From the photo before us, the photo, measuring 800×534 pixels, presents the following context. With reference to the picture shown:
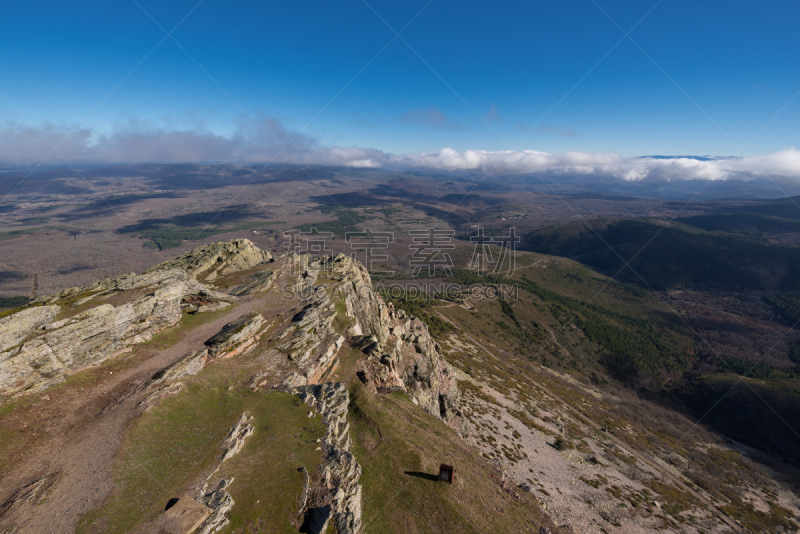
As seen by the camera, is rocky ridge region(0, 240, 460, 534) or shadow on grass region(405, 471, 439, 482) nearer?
rocky ridge region(0, 240, 460, 534)

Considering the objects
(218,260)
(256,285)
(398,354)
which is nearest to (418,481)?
(398,354)

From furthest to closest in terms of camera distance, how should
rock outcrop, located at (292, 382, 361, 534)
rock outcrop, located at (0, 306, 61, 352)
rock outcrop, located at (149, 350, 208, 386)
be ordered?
rock outcrop, located at (149, 350, 208, 386) → rock outcrop, located at (0, 306, 61, 352) → rock outcrop, located at (292, 382, 361, 534)

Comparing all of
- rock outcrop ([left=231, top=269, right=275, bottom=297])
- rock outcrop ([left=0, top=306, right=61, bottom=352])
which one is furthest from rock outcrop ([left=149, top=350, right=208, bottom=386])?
rock outcrop ([left=231, top=269, right=275, bottom=297])

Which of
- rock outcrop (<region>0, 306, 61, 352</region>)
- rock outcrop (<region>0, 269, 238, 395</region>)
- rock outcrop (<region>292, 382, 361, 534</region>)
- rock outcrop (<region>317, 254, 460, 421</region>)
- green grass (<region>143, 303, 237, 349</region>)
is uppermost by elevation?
rock outcrop (<region>0, 306, 61, 352</region>)

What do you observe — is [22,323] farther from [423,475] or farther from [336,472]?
[423,475]

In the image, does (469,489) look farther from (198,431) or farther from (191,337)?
(191,337)

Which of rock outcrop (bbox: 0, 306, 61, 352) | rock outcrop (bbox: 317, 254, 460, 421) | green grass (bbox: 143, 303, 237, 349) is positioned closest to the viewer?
rock outcrop (bbox: 0, 306, 61, 352)

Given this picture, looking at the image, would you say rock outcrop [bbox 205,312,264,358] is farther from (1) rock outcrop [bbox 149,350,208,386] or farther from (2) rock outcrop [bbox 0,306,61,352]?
(2) rock outcrop [bbox 0,306,61,352]
